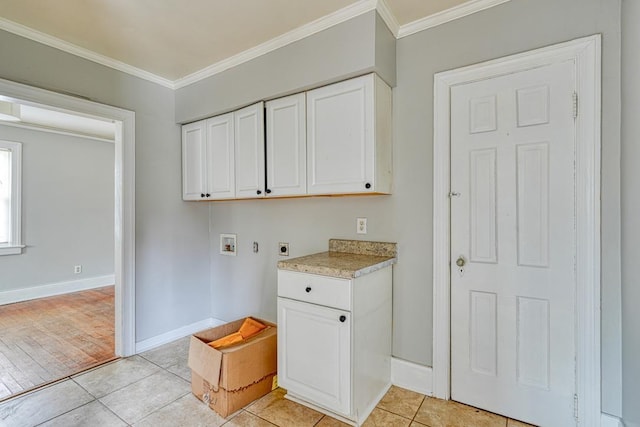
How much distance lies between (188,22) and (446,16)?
1.67m

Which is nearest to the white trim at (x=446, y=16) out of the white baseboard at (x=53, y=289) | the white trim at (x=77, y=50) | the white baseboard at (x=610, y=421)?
the white trim at (x=77, y=50)

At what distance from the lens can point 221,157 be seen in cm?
282

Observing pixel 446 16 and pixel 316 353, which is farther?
pixel 446 16

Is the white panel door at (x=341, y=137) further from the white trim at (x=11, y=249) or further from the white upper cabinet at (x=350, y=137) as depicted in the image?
the white trim at (x=11, y=249)

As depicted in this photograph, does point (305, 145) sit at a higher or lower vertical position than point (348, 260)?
higher

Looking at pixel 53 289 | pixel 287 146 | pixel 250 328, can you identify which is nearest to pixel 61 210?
pixel 53 289

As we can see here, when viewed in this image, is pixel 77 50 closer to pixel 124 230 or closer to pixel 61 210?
pixel 124 230

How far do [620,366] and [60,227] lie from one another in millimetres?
6260

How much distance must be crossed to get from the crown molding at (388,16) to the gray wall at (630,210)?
1148 millimetres

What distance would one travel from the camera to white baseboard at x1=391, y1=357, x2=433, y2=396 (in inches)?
83.0

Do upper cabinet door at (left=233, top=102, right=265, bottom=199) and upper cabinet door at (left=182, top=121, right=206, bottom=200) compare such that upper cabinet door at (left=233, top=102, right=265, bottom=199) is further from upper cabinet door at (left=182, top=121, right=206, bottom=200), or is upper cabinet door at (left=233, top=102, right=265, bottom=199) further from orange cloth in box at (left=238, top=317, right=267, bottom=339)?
orange cloth in box at (left=238, top=317, right=267, bottom=339)

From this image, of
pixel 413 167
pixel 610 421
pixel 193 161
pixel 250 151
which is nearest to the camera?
pixel 610 421

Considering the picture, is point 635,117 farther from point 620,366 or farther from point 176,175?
point 176,175

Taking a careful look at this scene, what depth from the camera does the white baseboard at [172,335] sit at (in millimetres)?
2807
